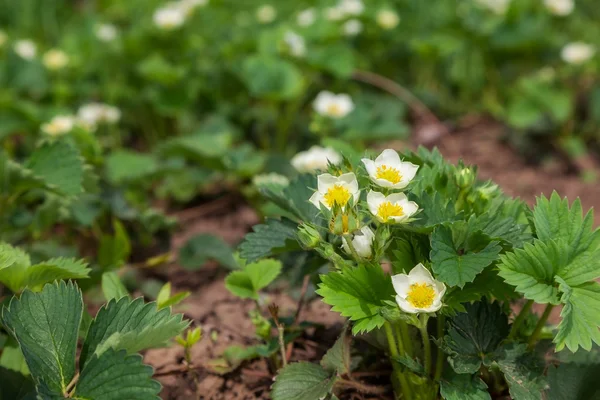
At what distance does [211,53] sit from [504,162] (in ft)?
4.33

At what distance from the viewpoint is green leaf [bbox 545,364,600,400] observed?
1243 mm

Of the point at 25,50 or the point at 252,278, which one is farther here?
the point at 25,50

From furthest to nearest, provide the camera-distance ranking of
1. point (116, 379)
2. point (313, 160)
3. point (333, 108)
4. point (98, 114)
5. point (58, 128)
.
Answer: point (98, 114) → point (333, 108) → point (58, 128) → point (313, 160) → point (116, 379)

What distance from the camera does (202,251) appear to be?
6.72ft

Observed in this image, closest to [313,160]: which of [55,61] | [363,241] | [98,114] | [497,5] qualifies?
[363,241]

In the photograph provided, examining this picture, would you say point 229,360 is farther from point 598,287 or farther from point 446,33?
point 446,33

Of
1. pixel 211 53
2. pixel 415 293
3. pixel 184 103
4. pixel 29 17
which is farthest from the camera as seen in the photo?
pixel 29 17

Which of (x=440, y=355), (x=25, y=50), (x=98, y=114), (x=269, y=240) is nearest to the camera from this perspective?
(x=440, y=355)

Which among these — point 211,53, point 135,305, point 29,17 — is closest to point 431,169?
point 135,305

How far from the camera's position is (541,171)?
282 centimetres

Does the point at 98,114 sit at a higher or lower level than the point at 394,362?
higher

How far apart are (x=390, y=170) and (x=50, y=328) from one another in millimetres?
→ 643

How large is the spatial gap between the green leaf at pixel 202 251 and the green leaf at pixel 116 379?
90 cm

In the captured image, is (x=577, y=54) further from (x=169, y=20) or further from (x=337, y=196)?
(x=337, y=196)
